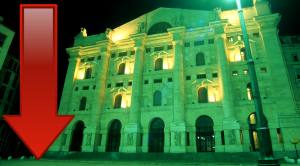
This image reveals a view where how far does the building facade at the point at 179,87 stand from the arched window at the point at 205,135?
0.15m

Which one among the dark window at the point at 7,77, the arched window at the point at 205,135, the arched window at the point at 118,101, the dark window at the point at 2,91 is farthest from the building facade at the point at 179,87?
the dark window at the point at 2,91

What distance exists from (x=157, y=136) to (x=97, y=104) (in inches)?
511

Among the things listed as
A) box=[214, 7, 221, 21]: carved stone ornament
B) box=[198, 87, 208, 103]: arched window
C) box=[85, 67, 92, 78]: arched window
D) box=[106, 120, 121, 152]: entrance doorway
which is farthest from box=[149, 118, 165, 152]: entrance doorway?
box=[214, 7, 221, 21]: carved stone ornament

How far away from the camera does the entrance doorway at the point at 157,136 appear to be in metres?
32.4

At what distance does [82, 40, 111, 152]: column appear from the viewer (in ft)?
112

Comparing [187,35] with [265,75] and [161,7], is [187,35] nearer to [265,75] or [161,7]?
[161,7]

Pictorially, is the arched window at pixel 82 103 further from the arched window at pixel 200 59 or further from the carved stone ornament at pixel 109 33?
the arched window at pixel 200 59

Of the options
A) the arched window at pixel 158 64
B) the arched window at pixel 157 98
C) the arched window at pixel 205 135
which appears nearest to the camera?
the arched window at pixel 205 135

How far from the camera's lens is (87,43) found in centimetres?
4491

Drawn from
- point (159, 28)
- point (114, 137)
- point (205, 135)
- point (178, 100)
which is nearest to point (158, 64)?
point (159, 28)

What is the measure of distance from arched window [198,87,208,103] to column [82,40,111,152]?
61.1 ft

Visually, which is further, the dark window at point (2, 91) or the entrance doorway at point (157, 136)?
the dark window at point (2, 91)

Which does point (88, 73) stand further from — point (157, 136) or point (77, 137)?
point (157, 136)

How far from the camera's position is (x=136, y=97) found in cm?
3469
